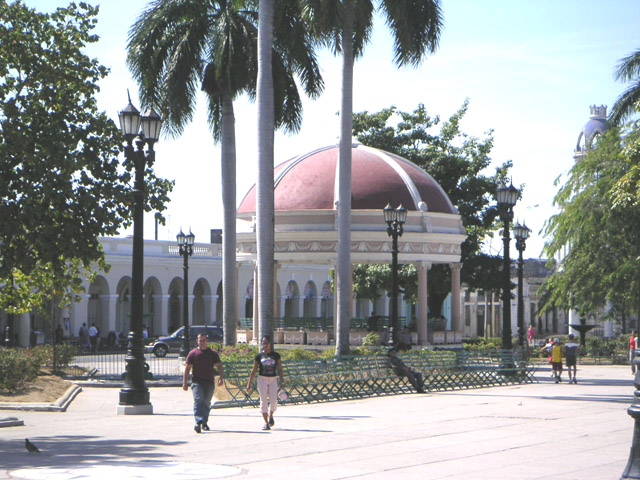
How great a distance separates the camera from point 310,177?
4112 cm

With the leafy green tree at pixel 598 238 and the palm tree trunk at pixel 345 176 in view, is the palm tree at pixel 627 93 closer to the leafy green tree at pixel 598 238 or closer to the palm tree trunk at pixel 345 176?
the leafy green tree at pixel 598 238

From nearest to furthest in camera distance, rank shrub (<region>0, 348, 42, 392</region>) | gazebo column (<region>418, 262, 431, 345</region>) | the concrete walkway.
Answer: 1. the concrete walkway
2. shrub (<region>0, 348, 42, 392</region>)
3. gazebo column (<region>418, 262, 431, 345</region>)

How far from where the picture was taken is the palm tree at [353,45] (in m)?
28.4

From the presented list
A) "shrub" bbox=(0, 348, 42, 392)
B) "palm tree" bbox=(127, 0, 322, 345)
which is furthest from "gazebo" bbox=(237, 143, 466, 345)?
"shrub" bbox=(0, 348, 42, 392)

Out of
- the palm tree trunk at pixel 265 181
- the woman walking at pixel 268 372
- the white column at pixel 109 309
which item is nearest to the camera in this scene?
the woman walking at pixel 268 372

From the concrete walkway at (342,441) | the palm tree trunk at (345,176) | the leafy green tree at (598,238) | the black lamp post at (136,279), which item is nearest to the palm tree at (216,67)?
the palm tree trunk at (345,176)

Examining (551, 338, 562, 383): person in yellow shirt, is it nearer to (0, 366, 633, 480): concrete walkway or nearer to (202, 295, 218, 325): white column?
(0, 366, 633, 480): concrete walkway

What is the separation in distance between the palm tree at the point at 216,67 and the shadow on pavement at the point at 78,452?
55.1 feet

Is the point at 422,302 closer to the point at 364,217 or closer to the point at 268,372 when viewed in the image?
the point at 364,217

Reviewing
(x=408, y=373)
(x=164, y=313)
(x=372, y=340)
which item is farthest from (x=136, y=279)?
(x=164, y=313)

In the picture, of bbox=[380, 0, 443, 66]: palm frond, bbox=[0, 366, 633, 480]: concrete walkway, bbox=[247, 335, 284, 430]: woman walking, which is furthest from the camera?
bbox=[380, 0, 443, 66]: palm frond

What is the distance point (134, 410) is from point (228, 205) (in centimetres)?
1418

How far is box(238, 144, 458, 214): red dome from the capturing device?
39938 millimetres

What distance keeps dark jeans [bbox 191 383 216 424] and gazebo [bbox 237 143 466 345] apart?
71.0 feet
